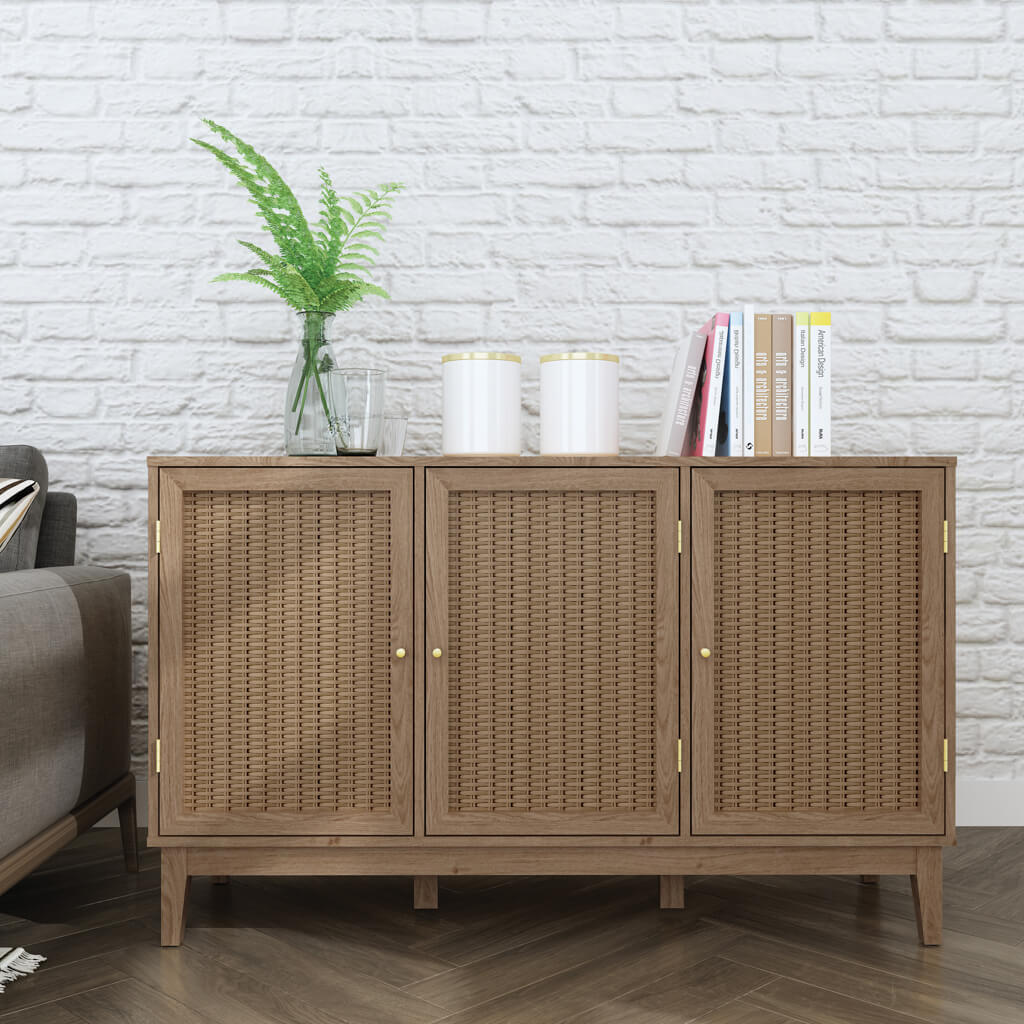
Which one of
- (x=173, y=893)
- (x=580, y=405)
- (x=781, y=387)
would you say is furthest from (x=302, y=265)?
(x=173, y=893)

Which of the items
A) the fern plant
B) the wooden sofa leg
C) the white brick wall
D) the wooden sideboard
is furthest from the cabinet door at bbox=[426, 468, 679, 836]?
the wooden sofa leg

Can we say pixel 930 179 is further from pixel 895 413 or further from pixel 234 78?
pixel 234 78

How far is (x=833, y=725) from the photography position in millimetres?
1495

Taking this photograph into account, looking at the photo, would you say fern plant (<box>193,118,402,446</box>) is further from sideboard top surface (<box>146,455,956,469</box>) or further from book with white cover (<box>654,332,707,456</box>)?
book with white cover (<box>654,332,707,456</box>)

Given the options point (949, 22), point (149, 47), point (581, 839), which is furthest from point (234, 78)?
point (581, 839)

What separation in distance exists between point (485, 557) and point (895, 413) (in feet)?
3.64

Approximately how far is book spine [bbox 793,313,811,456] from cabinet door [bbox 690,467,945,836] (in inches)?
4.0

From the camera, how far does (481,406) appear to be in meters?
1.59

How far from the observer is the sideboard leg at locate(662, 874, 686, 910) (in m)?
1.60

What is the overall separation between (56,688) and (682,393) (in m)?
1.17

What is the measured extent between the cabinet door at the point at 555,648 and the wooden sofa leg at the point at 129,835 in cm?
71

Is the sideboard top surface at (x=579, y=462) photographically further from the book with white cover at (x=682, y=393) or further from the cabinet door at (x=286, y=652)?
the book with white cover at (x=682, y=393)

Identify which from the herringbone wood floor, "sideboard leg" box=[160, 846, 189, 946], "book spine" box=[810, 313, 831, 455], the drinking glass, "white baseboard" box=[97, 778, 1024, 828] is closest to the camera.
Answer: the herringbone wood floor

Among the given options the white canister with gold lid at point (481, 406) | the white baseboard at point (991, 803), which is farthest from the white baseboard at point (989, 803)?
the white canister with gold lid at point (481, 406)
